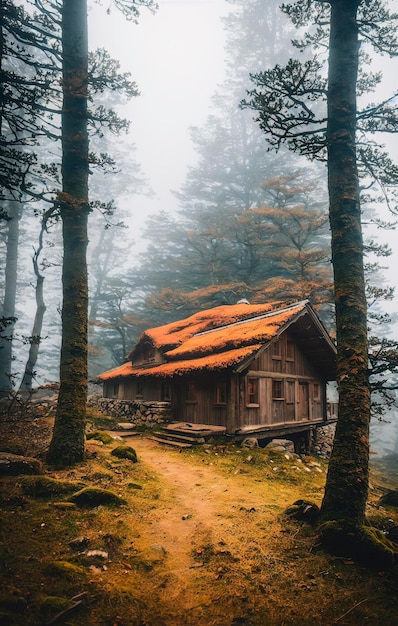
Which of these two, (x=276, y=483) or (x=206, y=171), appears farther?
(x=206, y=171)

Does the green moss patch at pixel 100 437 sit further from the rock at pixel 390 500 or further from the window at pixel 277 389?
the rock at pixel 390 500

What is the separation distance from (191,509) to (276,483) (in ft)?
11.2

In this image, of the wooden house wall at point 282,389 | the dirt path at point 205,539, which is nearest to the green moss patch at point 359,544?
the dirt path at point 205,539

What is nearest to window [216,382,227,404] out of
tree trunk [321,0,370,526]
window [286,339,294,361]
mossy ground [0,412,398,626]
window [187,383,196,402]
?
window [187,383,196,402]

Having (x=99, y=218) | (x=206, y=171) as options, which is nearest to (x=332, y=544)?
(x=206, y=171)

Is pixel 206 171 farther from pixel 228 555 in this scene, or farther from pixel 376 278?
pixel 228 555

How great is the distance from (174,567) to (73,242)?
273 inches

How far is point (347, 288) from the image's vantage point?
5.59 meters

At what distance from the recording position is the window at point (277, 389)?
50.0 ft

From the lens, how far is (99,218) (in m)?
43.6

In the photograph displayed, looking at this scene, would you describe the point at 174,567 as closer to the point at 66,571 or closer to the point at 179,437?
the point at 66,571

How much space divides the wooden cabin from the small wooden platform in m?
0.59

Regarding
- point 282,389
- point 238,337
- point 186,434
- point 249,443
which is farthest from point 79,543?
point 282,389

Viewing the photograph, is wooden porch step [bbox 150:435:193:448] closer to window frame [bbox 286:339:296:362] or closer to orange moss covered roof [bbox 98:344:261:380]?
orange moss covered roof [bbox 98:344:261:380]
